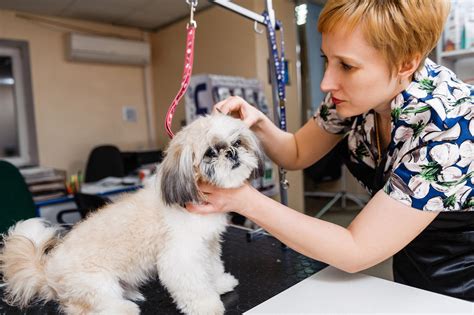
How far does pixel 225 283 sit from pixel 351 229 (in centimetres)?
40

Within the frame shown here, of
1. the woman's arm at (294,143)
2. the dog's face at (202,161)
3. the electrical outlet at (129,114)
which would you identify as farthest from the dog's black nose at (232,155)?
the electrical outlet at (129,114)

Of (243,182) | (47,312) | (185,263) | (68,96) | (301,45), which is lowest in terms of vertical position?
(47,312)

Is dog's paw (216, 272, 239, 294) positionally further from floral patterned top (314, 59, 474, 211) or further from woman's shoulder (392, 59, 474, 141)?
woman's shoulder (392, 59, 474, 141)

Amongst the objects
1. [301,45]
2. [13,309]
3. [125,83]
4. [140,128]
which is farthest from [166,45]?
[13,309]

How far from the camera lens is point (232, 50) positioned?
12.8 feet

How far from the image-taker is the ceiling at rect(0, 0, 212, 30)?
3705 mm

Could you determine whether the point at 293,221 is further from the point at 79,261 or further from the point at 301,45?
the point at 301,45

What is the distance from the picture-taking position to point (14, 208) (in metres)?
2.09

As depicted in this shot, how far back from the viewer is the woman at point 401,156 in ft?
2.40

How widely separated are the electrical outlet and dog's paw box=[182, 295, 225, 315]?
4.18 m

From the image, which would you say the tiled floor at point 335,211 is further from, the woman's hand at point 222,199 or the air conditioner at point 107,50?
the woman's hand at point 222,199

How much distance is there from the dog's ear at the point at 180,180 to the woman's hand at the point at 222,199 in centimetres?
2

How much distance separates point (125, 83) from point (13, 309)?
411 centimetres

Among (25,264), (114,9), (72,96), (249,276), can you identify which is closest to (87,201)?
(25,264)
